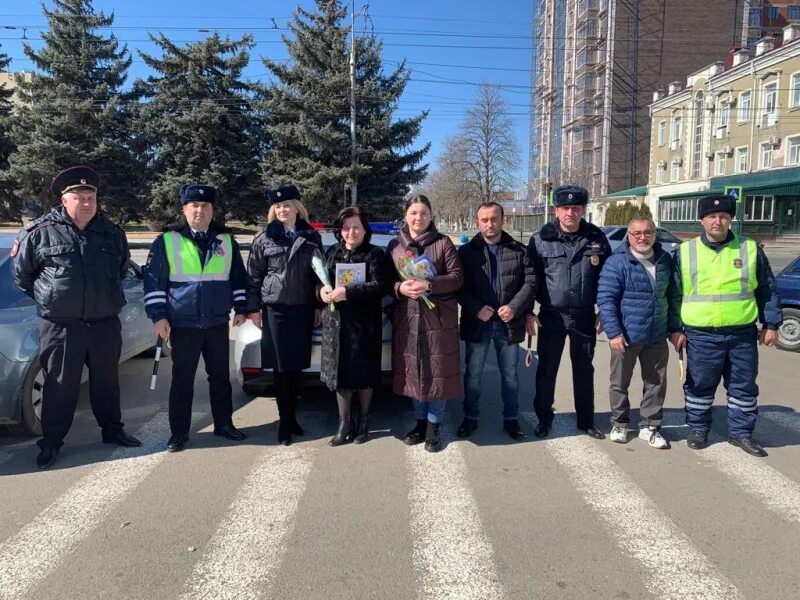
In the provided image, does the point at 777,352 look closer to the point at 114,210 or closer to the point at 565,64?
the point at 114,210

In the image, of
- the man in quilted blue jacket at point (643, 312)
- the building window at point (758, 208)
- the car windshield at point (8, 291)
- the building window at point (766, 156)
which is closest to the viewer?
the man in quilted blue jacket at point (643, 312)

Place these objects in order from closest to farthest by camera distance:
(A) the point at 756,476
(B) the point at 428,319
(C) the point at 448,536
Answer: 1. (C) the point at 448,536
2. (A) the point at 756,476
3. (B) the point at 428,319

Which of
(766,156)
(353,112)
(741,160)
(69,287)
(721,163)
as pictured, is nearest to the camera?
(69,287)

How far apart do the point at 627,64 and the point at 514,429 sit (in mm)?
61907

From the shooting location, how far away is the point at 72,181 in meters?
4.28

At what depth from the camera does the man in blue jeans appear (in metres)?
4.60

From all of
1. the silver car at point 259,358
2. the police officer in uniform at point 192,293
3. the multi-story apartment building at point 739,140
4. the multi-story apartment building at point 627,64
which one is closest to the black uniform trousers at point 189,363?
the police officer in uniform at point 192,293

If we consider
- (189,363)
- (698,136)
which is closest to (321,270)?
(189,363)

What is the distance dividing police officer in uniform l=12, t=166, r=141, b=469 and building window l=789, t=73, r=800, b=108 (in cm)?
4084

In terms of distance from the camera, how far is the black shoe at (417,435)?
4711 millimetres

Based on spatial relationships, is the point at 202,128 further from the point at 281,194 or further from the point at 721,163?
the point at 721,163

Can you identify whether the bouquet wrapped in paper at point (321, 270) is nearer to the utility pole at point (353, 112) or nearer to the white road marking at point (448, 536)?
the white road marking at point (448, 536)

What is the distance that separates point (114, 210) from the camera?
33.8 meters

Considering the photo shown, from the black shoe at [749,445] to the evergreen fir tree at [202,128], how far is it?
2923cm
